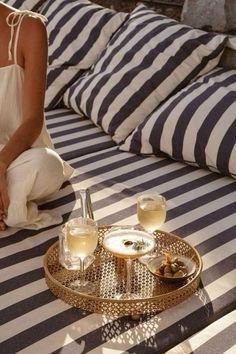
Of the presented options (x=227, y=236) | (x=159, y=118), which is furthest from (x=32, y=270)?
(x=159, y=118)

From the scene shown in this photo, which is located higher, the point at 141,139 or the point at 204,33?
the point at 204,33

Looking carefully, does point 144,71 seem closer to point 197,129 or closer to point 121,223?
point 197,129

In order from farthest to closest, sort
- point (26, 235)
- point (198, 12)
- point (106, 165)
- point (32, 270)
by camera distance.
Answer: point (198, 12)
point (106, 165)
point (26, 235)
point (32, 270)

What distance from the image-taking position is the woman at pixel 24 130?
2176 millimetres

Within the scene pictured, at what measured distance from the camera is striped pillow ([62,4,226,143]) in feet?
9.78

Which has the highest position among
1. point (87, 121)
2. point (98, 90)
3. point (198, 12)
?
point (198, 12)

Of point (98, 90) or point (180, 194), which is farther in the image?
point (98, 90)

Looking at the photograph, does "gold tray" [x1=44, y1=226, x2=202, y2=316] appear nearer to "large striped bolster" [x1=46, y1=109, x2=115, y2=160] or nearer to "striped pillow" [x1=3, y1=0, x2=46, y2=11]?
"large striped bolster" [x1=46, y1=109, x2=115, y2=160]

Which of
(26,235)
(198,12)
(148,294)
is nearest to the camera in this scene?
(148,294)

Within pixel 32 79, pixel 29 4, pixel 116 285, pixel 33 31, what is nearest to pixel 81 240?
pixel 116 285

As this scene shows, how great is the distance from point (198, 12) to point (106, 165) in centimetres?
119

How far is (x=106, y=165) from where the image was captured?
275 cm

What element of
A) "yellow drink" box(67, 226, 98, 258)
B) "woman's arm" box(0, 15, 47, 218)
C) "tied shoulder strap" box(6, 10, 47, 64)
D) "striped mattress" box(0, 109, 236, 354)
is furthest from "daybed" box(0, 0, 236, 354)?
"tied shoulder strap" box(6, 10, 47, 64)

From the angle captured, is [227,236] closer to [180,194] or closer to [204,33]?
[180,194]
